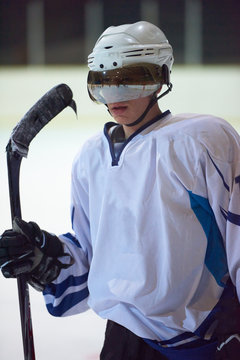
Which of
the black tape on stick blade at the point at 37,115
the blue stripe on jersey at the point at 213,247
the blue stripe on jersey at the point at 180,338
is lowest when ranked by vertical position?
the blue stripe on jersey at the point at 180,338

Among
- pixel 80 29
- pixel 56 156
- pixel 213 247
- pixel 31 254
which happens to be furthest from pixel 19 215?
pixel 80 29

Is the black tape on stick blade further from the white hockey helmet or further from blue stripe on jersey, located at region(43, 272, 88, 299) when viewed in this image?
blue stripe on jersey, located at region(43, 272, 88, 299)

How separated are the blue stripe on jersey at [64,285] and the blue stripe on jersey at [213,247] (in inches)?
12.6

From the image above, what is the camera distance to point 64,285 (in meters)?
1.49

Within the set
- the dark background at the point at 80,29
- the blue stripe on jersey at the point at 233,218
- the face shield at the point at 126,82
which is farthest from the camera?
the dark background at the point at 80,29

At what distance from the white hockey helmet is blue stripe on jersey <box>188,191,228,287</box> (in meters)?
0.27

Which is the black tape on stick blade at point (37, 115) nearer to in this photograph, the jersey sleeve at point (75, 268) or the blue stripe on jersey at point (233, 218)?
the jersey sleeve at point (75, 268)

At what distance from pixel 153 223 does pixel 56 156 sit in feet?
11.3

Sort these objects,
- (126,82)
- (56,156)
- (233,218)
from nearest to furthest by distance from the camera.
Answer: (233,218), (126,82), (56,156)

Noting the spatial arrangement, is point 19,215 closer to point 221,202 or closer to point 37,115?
point 37,115

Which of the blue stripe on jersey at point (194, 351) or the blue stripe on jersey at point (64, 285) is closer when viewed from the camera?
the blue stripe on jersey at point (194, 351)

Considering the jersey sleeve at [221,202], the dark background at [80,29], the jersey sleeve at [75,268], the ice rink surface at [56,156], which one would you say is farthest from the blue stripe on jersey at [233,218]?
the dark background at [80,29]

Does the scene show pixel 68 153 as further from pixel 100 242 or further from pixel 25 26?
pixel 100 242

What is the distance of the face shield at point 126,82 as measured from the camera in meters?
1.35
